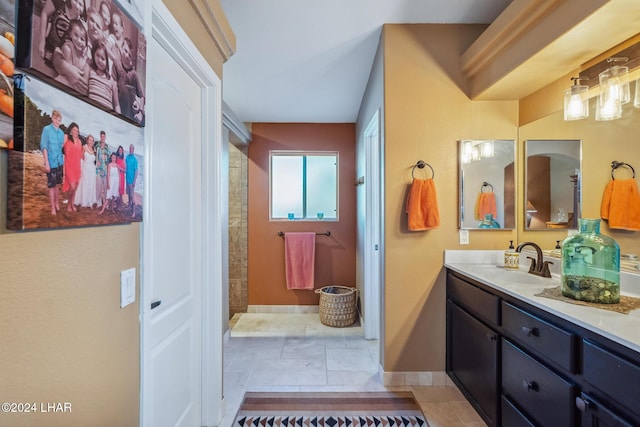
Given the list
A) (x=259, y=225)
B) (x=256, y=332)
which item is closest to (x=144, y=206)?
(x=256, y=332)

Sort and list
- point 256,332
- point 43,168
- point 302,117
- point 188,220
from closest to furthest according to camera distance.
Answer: point 43,168, point 188,220, point 256,332, point 302,117

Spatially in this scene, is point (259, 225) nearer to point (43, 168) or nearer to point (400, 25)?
point (400, 25)

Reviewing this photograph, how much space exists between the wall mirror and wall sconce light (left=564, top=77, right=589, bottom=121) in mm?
489

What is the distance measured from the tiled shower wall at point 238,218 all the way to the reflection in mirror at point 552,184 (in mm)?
3177

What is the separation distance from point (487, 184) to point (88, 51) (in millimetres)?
2384

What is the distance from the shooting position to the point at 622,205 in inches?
60.8

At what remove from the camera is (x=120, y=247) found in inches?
36.9

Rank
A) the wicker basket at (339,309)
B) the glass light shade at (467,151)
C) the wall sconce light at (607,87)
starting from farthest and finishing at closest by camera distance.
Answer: the wicker basket at (339,309) → the glass light shade at (467,151) → the wall sconce light at (607,87)

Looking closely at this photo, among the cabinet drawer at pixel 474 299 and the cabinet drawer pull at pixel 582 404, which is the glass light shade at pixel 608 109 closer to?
the cabinet drawer at pixel 474 299

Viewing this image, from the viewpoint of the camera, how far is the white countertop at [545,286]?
100 centimetres

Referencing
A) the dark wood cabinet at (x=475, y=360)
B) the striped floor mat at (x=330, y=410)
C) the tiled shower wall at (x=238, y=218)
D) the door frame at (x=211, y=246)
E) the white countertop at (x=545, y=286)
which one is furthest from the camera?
the tiled shower wall at (x=238, y=218)

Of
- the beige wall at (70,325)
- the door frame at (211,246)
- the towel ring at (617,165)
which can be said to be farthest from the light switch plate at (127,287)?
the towel ring at (617,165)

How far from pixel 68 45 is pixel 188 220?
1.03 meters

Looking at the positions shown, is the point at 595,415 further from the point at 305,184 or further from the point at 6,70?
the point at 305,184
